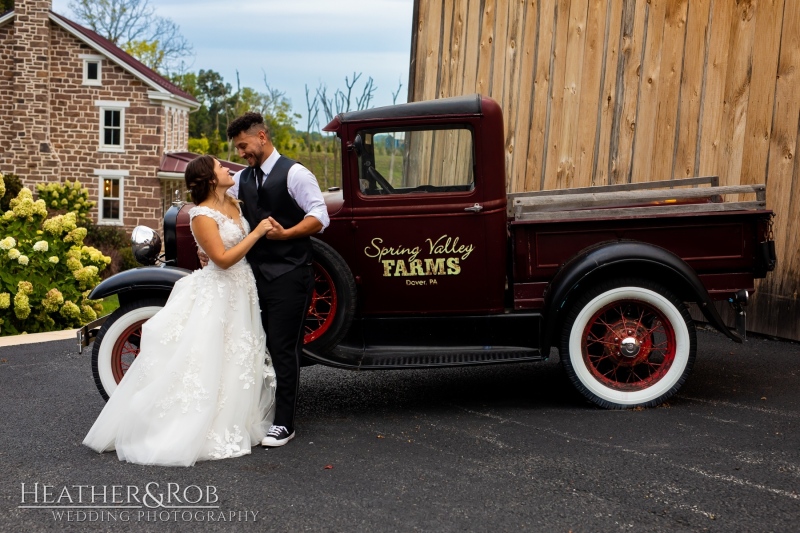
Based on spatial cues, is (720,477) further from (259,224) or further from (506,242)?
(259,224)

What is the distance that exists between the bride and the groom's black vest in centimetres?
12

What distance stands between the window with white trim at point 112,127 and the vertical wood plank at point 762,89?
3009cm

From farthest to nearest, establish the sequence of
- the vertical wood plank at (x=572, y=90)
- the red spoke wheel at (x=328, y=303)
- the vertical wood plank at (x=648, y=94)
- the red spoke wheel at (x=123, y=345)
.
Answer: the vertical wood plank at (x=572, y=90) < the vertical wood plank at (x=648, y=94) < the red spoke wheel at (x=123, y=345) < the red spoke wheel at (x=328, y=303)

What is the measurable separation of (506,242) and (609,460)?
1.65 m

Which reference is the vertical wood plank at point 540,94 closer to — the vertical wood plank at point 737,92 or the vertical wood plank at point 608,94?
the vertical wood plank at point 608,94

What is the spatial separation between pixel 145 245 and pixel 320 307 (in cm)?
127

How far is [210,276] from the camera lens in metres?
5.40

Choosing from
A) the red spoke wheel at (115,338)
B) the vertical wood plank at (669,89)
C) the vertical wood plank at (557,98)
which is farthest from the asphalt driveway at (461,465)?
the vertical wood plank at (557,98)

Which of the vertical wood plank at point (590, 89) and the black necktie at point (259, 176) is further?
the vertical wood plank at point (590, 89)

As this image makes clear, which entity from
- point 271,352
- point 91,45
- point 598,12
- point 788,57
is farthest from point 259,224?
Result: point 91,45

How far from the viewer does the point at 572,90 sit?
971 cm

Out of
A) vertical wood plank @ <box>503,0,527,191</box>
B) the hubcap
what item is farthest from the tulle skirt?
vertical wood plank @ <box>503,0,527,191</box>

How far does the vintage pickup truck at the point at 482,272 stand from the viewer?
581cm

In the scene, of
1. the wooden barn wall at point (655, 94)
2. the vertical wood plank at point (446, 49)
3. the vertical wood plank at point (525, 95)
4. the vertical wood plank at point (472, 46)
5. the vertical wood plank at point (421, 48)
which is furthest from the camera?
the vertical wood plank at point (421, 48)
